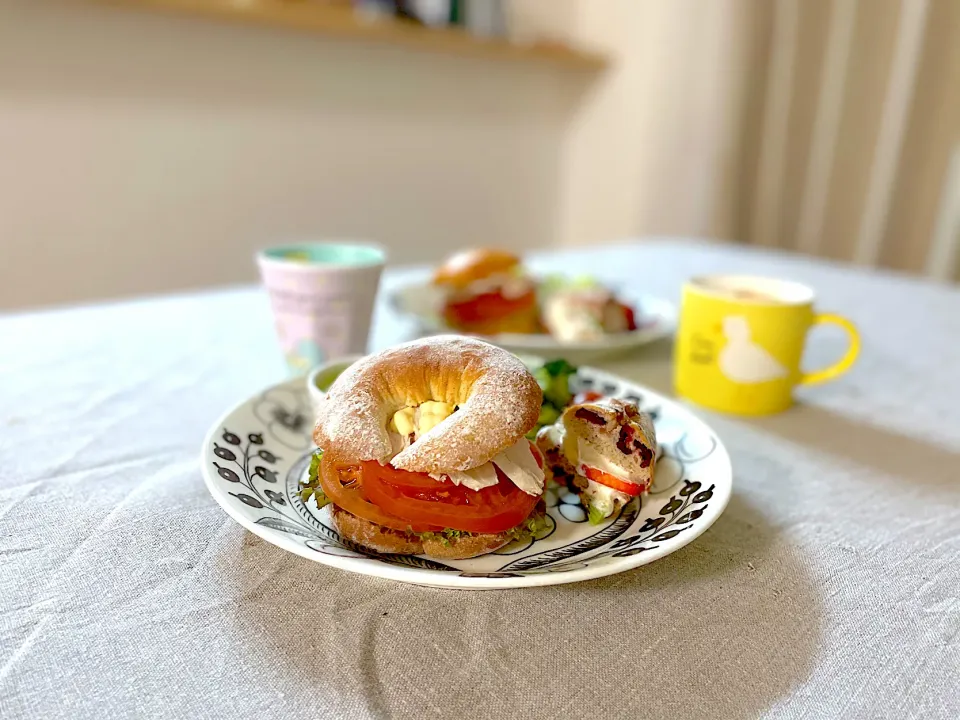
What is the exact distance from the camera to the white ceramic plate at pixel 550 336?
878 millimetres

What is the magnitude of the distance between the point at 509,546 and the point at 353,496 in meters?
0.11

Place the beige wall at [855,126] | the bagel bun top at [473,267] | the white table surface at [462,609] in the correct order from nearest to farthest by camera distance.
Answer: the white table surface at [462,609] < the bagel bun top at [473,267] < the beige wall at [855,126]

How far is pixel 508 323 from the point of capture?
3.32ft

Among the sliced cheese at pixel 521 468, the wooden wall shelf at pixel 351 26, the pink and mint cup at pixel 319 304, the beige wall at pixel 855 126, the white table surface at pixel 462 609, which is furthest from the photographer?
the beige wall at pixel 855 126

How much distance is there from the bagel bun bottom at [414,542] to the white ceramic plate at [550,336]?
1.24 feet

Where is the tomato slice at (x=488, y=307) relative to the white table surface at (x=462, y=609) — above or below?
above

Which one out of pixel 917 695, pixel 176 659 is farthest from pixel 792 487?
pixel 176 659

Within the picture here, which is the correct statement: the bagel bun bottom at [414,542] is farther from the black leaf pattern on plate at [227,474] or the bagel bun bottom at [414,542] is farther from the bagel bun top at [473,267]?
the bagel bun top at [473,267]

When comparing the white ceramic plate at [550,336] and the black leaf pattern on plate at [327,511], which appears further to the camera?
the white ceramic plate at [550,336]

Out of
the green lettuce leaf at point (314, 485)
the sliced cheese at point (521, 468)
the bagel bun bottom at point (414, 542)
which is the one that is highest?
the sliced cheese at point (521, 468)

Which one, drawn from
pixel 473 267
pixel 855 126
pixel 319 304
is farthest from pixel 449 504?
pixel 855 126

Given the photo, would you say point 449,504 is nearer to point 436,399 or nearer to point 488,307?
point 436,399

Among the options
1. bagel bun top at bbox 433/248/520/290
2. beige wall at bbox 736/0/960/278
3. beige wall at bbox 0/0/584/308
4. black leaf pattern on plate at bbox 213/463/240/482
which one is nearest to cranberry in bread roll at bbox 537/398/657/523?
black leaf pattern on plate at bbox 213/463/240/482

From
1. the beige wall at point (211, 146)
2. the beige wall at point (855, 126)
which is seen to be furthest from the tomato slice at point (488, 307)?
the beige wall at point (855, 126)
